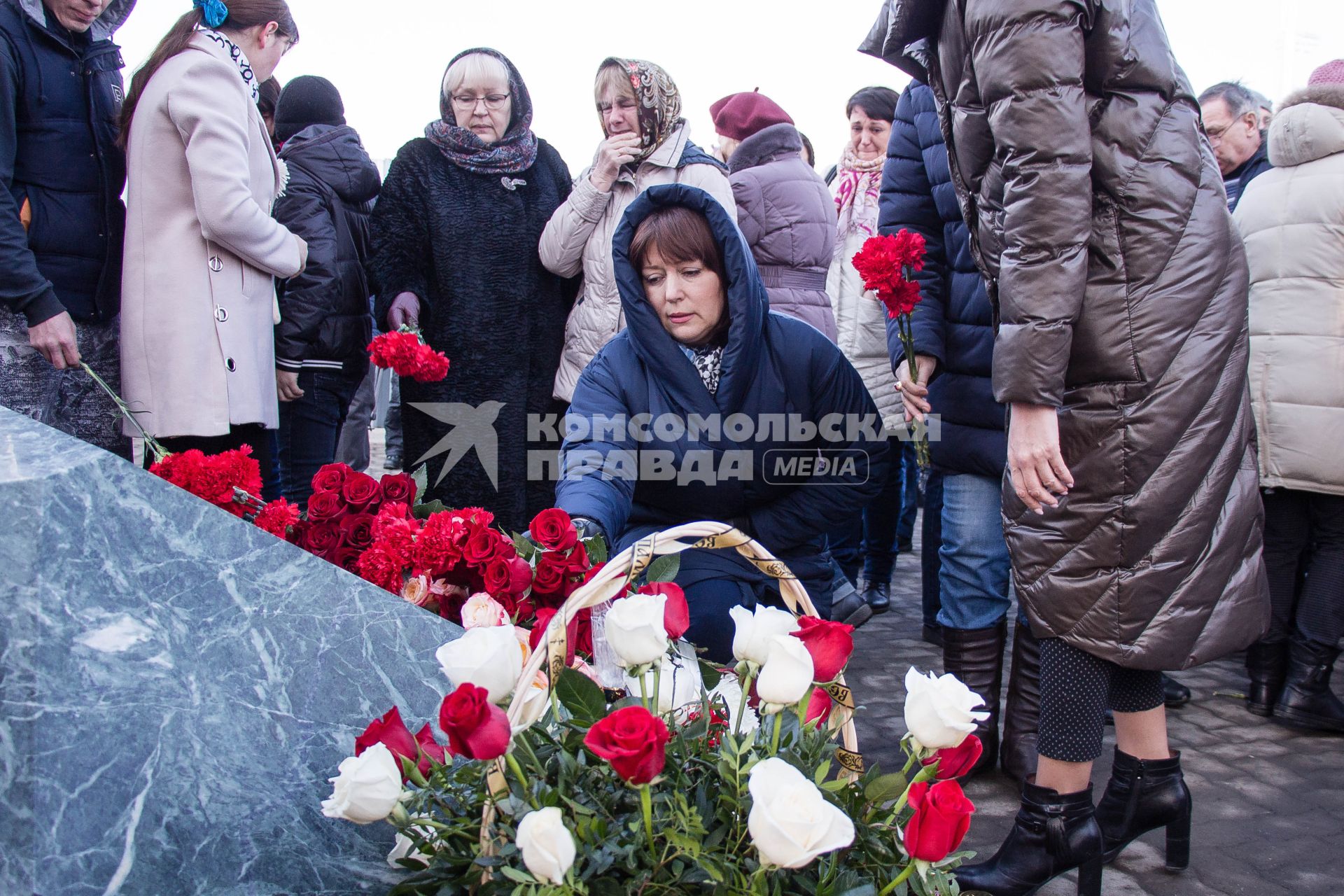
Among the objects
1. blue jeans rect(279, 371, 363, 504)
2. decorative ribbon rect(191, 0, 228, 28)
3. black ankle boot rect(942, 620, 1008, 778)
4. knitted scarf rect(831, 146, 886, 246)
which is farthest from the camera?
knitted scarf rect(831, 146, 886, 246)

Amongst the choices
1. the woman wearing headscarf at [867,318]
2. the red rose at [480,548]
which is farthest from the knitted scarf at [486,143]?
the red rose at [480,548]

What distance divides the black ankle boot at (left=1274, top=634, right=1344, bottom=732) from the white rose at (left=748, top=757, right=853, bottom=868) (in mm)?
3155

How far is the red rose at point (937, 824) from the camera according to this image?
3.42ft

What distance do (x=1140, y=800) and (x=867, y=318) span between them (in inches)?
118

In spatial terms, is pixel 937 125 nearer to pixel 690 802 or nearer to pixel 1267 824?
pixel 1267 824

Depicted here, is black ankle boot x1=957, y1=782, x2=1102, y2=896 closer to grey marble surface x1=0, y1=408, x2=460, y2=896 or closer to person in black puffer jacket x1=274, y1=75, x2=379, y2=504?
grey marble surface x1=0, y1=408, x2=460, y2=896

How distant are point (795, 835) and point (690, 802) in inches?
9.3

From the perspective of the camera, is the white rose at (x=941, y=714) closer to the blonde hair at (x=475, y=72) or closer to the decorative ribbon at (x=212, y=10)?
the decorative ribbon at (x=212, y=10)

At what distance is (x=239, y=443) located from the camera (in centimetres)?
333

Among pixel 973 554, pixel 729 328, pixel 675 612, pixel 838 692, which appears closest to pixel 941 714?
pixel 838 692

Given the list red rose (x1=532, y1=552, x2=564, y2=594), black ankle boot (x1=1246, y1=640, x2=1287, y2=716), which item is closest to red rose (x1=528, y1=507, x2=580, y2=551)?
red rose (x1=532, y1=552, x2=564, y2=594)

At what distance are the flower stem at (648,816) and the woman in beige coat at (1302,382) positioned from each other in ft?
10.0

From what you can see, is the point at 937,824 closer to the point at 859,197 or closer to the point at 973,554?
the point at 973,554

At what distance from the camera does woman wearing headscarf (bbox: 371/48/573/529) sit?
4051mm
